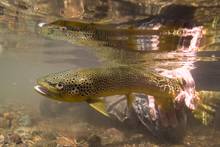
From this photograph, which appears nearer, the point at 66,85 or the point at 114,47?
the point at 66,85

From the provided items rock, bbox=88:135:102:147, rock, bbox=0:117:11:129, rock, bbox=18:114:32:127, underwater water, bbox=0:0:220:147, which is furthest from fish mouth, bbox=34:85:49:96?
rock, bbox=18:114:32:127

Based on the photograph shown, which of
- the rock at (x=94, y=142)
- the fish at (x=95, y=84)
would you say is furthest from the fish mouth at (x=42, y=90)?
the rock at (x=94, y=142)

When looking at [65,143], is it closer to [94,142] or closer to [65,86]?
[94,142]

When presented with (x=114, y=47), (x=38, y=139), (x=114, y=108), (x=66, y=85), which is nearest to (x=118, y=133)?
(x=114, y=108)

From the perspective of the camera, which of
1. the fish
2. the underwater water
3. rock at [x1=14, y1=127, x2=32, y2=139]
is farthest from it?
rock at [x1=14, y1=127, x2=32, y2=139]

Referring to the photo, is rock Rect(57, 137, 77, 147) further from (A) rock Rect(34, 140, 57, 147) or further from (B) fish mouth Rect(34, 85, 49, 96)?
(B) fish mouth Rect(34, 85, 49, 96)

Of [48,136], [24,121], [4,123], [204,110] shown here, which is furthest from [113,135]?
[24,121]

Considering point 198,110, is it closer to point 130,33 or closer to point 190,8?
point 190,8

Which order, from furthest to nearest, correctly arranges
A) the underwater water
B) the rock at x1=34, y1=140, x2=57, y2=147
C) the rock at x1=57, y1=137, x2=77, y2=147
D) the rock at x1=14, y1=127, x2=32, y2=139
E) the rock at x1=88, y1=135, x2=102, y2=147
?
1. the rock at x1=14, y1=127, x2=32, y2=139
2. the rock at x1=88, y1=135, x2=102, y2=147
3. the rock at x1=57, y1=137, x2=77, y2=147
4. the rock at x1=34, y1=140, x2=57, y2=147
5. the underwater water
